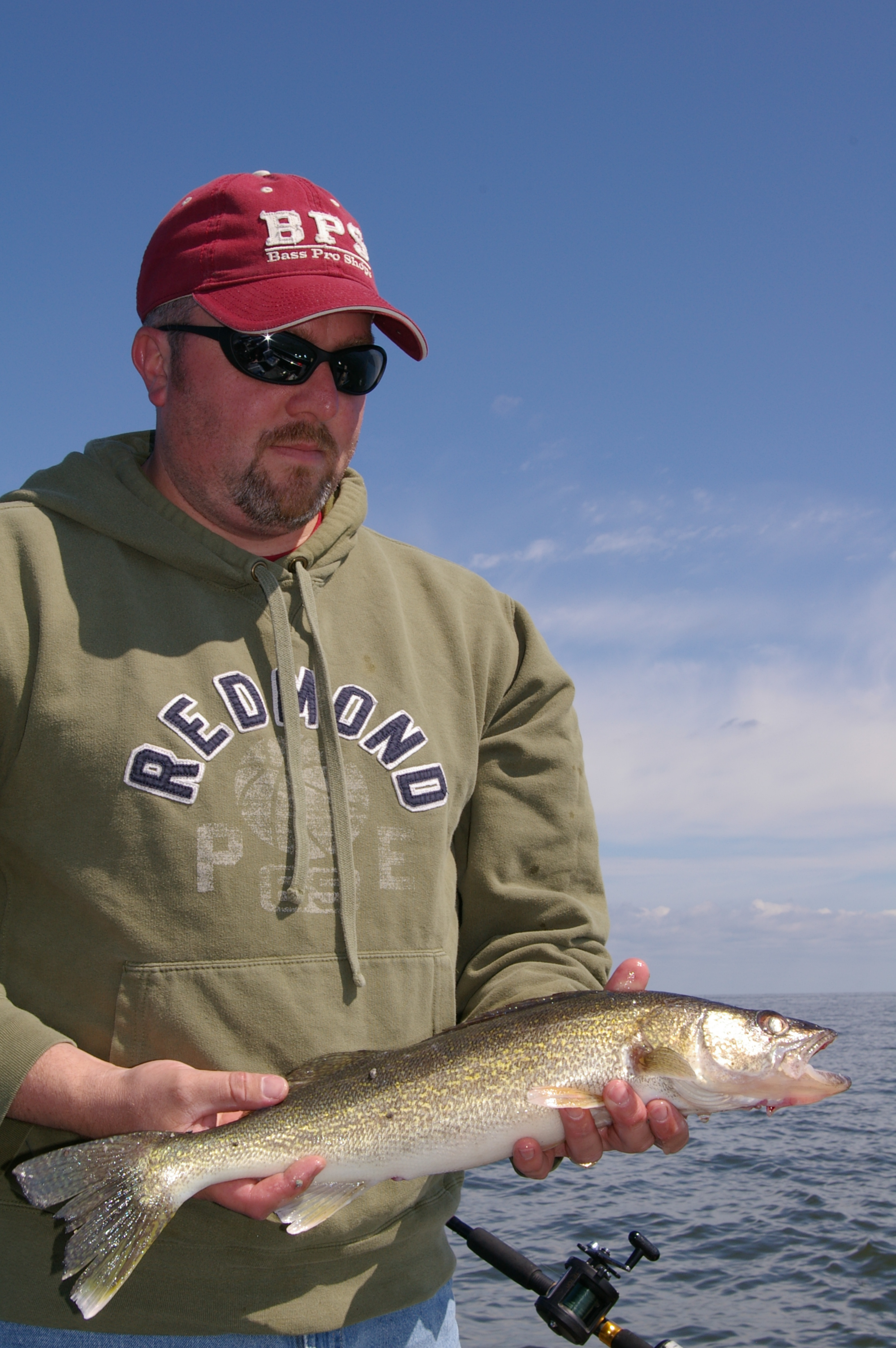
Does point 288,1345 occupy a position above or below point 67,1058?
below

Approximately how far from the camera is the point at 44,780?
2.64 meters

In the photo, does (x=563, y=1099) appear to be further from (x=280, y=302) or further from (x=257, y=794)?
(x=280, y=302)

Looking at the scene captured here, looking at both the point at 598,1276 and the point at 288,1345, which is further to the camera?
the point at 598,1276

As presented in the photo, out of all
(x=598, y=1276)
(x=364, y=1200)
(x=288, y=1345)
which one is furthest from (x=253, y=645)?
(x=598, y=1276)

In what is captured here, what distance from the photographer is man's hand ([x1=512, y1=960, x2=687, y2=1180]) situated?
115 inches

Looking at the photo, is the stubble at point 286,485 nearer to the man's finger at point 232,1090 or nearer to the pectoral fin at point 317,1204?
the man's finger at point 232,1090

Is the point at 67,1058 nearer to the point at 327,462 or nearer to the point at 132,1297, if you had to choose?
the point at 132,1297

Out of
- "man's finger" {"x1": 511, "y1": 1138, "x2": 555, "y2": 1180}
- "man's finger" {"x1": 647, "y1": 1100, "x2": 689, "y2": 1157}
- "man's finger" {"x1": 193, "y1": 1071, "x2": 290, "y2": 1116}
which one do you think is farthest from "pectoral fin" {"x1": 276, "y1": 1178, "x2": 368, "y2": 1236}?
"man's finger" {"x1": 647, "y1": 1100, "x2": 689, "y2": 1157}

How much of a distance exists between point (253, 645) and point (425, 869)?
2.79 feet

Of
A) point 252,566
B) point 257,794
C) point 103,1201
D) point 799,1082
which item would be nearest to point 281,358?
point 252,566

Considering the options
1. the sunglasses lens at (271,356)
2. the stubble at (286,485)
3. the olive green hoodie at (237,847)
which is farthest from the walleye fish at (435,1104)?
the sunglasses lens at (271,356)

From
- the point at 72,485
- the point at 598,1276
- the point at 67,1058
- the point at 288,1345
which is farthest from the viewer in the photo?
the point at 598,1276

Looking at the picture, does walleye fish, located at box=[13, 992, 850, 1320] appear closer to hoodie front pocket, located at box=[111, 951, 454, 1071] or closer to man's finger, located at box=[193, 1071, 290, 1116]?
hoodie front pocket, located at box=[111, 951, 454, 1071]

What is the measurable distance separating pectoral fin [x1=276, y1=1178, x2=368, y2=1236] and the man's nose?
2.24 metres
